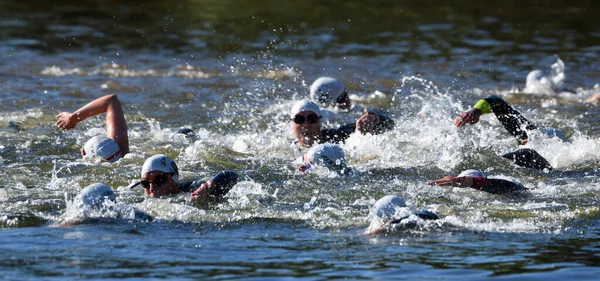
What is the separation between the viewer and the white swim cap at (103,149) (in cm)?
1399

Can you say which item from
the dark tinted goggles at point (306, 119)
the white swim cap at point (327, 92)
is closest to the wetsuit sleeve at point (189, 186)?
the dark tinted goggles at point (306, 119)

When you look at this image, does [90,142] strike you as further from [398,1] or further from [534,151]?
[398,1]

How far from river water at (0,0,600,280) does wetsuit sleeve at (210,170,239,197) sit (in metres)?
0.17

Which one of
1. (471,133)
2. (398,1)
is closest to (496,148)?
(471,133)

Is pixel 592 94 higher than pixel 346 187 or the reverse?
higher

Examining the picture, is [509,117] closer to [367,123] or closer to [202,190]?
[367,123]

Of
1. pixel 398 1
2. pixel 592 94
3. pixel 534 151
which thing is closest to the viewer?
pixel 534 151

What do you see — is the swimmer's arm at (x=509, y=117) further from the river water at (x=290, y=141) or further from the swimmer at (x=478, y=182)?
the swimmer at (x=478, y=182)

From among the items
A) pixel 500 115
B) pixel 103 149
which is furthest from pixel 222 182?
pixel 500 115

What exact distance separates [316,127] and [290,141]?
81cm

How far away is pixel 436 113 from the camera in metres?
16.6

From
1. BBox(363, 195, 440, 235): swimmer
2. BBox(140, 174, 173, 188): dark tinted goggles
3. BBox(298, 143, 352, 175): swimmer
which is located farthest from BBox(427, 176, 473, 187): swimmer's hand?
BBox(140, 174, 173, 188): dark tinted goggles

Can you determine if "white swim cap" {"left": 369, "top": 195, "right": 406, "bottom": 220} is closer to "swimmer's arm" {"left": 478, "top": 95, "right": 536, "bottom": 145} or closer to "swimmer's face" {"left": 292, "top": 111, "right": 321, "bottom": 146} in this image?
"swimmer's arm" {"left": 478, "top": 95, "right": 536, "bottom": 145}

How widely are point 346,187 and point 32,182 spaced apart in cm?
391
